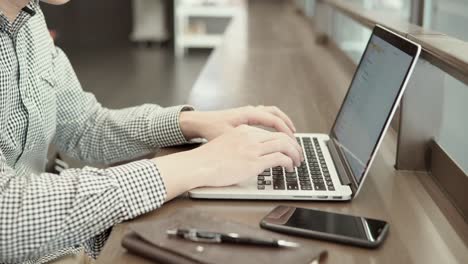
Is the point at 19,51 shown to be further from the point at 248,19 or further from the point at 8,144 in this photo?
the point at 248,19

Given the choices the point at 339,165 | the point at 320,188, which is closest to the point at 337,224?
the point at 320,188

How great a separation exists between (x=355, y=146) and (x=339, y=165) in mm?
53

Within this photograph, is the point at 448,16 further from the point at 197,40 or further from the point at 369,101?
the point at 197,40

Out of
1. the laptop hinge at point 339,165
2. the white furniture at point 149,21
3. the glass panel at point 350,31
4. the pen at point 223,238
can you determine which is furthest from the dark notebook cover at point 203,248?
the white furniture at point 149,21

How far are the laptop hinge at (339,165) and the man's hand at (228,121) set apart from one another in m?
0.08

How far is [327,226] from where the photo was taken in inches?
32.9

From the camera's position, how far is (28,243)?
81 cm

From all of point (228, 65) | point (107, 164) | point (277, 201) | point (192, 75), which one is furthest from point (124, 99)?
point (277, 201)

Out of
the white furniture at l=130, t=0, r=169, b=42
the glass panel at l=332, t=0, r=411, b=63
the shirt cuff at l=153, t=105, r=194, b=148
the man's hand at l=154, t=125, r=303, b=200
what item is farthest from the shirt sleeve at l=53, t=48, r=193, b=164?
the white furniture at l=130, t=0, r=169, b=42

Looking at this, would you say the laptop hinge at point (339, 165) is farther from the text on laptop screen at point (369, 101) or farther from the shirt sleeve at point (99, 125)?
the shirt sleeve at point (99, 125)

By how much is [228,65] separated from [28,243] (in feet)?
5.47

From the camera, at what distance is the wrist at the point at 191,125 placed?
1.22 m

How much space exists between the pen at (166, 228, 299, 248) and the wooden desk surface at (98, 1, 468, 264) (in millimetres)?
56

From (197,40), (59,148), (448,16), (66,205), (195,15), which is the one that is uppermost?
(448,16)
